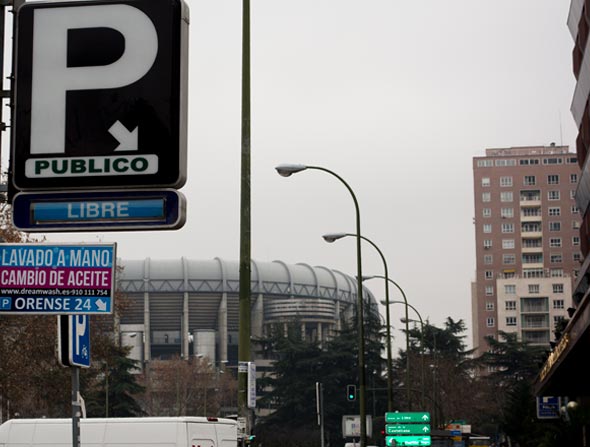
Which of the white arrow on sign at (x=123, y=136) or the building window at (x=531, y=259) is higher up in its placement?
the building window at (x=531, y=259)

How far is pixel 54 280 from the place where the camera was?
270 inches

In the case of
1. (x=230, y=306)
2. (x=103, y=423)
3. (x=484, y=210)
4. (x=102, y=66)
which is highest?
(x=484, y=210)

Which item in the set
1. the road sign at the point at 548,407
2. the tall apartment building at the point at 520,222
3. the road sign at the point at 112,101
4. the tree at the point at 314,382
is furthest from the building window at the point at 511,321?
the road sign at the point at 112,101

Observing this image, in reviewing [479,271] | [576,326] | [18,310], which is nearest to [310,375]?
[479,271]

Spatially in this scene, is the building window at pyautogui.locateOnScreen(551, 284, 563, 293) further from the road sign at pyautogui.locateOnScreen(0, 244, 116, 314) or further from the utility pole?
the road sign at pyautogui.locateOnScreen(0, 244, 116, 314)

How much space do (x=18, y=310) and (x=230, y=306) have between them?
181029mm

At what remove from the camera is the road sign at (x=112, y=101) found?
5.39m

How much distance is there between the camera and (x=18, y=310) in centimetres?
671

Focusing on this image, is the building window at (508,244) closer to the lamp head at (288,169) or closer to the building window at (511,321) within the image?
the building window at (511,321)

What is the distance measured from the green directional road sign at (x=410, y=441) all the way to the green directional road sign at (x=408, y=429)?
0.57 feet

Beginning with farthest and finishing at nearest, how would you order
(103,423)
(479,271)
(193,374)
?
1. (479,271)
2. (193,374)
3. (103,423)

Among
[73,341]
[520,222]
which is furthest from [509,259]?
[73,341]

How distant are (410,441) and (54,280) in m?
36.4

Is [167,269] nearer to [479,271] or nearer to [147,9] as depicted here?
[479,271]
